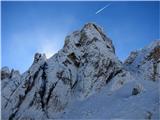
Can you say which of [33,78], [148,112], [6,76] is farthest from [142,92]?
[6,76]

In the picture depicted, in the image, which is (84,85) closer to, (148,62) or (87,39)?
(87,39)

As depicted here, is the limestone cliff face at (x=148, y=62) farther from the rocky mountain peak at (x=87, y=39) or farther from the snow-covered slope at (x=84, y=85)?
the rocky mountain peak at (x=87, y=39)

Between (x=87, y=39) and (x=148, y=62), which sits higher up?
(x=87, y=39)

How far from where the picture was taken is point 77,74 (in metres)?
43.8

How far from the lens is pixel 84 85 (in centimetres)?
4088

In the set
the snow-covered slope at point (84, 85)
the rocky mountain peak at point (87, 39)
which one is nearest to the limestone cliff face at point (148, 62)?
the snow-covered slope at point (84, 85)

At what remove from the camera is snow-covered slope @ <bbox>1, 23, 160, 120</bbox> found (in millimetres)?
33719

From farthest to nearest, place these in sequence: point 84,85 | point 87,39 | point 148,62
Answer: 1. point 87,39
2. point 148,62
3. point 84,85

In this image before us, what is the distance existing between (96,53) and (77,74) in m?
4.56

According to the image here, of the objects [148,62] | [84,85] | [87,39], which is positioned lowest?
[84,85]

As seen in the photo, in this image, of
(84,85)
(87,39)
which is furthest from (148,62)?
(84,85)

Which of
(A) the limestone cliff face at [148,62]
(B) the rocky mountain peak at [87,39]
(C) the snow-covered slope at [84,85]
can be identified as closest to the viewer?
(C) the snow-covered slope at [84,85]

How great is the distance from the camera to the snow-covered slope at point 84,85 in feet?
111

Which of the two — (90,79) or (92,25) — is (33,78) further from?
(92,25)
